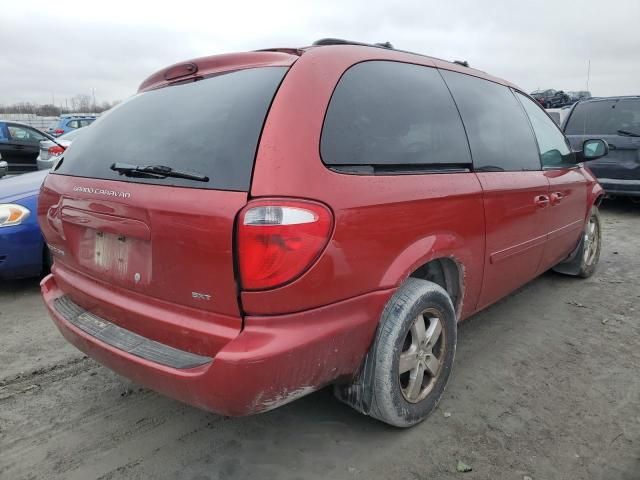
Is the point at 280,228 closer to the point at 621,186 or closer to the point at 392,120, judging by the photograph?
the point at 392,120

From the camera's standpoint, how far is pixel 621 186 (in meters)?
7.40

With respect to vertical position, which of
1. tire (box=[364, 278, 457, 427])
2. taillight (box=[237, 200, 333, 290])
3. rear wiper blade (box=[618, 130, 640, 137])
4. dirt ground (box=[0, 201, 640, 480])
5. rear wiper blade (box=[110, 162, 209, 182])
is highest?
rear wiper blade (box=[618, 130, 640, 137])

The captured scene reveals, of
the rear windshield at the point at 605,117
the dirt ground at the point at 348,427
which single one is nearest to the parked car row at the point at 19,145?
the dirt ground at the point at 348,427

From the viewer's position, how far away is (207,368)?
1814 millimetres

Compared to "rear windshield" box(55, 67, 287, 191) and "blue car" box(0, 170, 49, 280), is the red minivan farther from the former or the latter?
"blue car" box(0, 170, 49, 280)

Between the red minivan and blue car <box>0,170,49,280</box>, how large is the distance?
1.72 m

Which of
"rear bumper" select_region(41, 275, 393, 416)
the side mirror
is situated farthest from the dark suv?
"rear bumper" select_region(41, 275, 393, 416)

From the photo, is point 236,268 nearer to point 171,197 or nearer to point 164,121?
point 171,197

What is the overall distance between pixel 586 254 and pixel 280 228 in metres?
3.90

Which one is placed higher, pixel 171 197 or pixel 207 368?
pixel 171 197

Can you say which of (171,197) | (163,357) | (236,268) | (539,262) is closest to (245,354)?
(236,268)

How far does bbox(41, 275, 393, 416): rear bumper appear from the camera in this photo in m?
1.75

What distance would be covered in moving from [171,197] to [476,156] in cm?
168

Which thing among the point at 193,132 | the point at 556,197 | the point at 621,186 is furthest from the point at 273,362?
the point at 621,186
